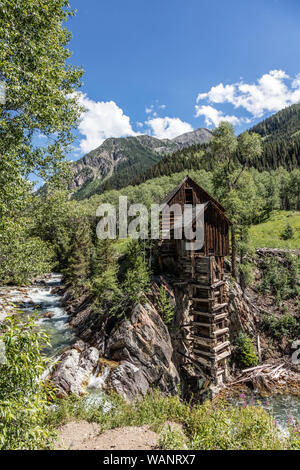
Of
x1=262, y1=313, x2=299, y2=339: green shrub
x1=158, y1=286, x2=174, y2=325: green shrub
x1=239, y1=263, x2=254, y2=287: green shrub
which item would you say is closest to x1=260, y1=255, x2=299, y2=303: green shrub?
x1=239, y1=263, x2=254, y2=287: green shrub

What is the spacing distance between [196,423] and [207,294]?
9875mm

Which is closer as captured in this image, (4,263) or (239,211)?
(4,263)

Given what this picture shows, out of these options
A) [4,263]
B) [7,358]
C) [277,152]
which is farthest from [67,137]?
[277,152]

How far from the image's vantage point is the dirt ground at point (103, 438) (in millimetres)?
6551

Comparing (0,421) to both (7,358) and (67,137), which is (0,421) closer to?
(7,358)

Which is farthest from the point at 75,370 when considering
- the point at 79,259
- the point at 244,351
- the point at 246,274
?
the point at 79,259

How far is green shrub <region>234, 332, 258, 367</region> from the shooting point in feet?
62.9

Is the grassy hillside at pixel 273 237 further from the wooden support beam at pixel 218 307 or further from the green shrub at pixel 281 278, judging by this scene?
the wooden support beam at pixel 218 307

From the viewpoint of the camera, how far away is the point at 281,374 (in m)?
18.6

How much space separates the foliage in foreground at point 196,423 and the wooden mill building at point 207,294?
8.17 meters

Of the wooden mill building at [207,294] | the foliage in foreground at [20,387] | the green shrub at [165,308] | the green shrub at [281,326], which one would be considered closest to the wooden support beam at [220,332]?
the wooden mill building at [207,294]

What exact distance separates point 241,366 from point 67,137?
69.4 ft

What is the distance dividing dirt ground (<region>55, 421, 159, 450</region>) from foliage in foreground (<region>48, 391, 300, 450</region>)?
0.25 meters

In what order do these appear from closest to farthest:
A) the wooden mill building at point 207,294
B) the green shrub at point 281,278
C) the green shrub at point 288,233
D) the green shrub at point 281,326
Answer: the wooden mill building at point 207,294, the green shrub at point 281,326, the green shrub at point 281,278, the green shrub at point 288,233
